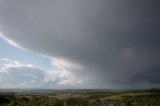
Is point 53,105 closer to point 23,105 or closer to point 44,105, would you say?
point 44,105

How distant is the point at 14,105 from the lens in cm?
17650

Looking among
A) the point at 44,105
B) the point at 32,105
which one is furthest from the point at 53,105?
the point at 32,105

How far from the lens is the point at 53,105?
162 metres

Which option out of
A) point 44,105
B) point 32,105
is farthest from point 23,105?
point 44,105

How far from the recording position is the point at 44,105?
15988 cm

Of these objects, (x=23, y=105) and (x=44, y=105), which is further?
(x=23, y=105)

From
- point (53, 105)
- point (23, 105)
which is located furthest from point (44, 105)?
point (23, 105)

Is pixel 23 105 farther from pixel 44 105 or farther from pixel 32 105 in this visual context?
pixel 44 105

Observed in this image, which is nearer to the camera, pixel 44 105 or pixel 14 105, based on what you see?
pixel 44 105

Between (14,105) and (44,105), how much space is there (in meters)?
30.7

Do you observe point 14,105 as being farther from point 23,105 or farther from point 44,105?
point 44,105

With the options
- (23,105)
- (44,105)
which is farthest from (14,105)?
(44,105)

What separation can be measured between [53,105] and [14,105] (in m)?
34.9

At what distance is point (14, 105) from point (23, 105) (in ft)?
33.7
